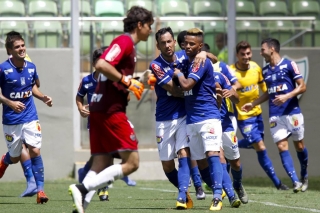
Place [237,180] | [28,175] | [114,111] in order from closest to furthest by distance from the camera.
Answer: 1. [114,111]
2. [237,180]
3. [28,175]

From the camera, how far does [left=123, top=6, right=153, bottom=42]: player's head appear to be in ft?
24.8

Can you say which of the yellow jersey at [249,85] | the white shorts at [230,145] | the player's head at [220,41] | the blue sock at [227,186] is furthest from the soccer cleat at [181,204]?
the player's head at [220,41]

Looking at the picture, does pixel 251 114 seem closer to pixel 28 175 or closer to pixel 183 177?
pixel 28 175

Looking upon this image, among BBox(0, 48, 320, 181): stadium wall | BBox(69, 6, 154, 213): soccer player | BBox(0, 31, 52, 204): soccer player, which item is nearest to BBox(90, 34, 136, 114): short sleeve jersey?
BBox(69, 6, 154, 213): soccer player

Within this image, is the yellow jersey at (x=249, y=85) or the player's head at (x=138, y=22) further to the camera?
the yellow jersey at (x=249, y=85)

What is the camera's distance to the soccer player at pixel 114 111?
7.31m

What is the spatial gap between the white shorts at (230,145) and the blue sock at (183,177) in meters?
0.86

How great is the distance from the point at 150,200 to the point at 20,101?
207 centimetres

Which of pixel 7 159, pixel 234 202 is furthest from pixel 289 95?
pixel 7 159

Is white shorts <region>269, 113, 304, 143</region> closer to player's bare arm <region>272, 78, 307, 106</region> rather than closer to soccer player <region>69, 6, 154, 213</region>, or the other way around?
player's bare arm <region>272, 78, 307, 106</region>

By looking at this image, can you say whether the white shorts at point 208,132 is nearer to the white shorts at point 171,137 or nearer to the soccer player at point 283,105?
the white shorts at point 171,137

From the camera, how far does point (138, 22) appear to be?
754 cm

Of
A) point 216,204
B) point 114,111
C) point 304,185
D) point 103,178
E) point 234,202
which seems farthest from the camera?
point 304,185

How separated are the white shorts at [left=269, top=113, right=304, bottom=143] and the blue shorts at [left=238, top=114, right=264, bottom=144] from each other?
1.63 ft
